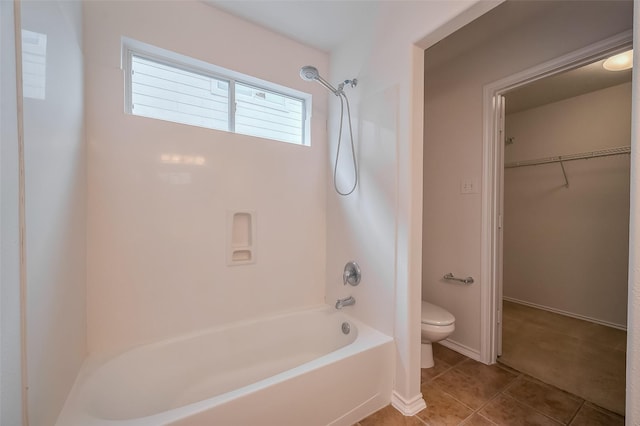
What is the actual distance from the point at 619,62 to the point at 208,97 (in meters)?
3.20

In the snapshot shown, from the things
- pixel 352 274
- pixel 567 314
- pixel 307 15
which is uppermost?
pixel 307 15

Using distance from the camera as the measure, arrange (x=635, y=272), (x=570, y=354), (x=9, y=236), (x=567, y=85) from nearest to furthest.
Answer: (x=9, y=236) → (x=635, y=272) → (x=570, y=354) → (x=567, y=85)

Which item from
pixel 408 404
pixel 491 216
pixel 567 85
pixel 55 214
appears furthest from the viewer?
pixel 567 85

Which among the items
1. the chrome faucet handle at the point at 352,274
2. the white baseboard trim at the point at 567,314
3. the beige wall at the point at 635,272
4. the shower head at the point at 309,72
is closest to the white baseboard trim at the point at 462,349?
the chrome faucet handle at the point at 352,274

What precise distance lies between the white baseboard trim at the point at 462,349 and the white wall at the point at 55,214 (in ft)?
7.95

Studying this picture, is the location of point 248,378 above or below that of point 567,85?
below

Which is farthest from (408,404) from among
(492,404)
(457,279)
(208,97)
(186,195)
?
(208,97)

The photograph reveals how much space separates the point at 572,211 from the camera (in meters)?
2.78

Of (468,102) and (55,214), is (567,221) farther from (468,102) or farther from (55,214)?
(55,214)

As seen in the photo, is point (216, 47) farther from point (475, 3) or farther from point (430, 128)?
point (430, 128)

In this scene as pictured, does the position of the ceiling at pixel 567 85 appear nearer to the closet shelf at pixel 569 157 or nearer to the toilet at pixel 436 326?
the closet shelf at pixel 569 157

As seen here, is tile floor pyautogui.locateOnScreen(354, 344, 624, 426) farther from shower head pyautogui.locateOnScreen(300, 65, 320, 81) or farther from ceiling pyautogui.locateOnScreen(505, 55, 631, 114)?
ceiling pyautogui.locateOnScreen(505, 55, 631, 114)

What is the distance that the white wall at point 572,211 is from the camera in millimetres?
2488

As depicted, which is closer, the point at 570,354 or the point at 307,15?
the point at 307,15
